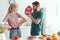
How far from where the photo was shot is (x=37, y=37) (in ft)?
3.29

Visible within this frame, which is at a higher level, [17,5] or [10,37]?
[17,5]

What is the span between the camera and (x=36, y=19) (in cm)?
99

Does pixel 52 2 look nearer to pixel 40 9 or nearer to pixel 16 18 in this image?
pixel 40 9

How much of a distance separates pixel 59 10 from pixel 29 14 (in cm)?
19

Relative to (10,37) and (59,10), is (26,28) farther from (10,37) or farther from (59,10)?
(59,10)

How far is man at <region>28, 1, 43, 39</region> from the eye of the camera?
38.8 inches

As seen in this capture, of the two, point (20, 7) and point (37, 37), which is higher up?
point (20, 7)

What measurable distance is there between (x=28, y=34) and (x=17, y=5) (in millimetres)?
181

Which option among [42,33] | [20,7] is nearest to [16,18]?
[20,7]

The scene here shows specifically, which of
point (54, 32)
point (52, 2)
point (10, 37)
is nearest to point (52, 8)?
point (52, 2)

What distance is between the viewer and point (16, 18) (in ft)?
3.20

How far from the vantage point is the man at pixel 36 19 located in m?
0.99

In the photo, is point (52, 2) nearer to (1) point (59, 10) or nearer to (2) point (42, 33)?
(1) point (59, 10)

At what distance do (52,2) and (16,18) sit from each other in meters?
0.24
